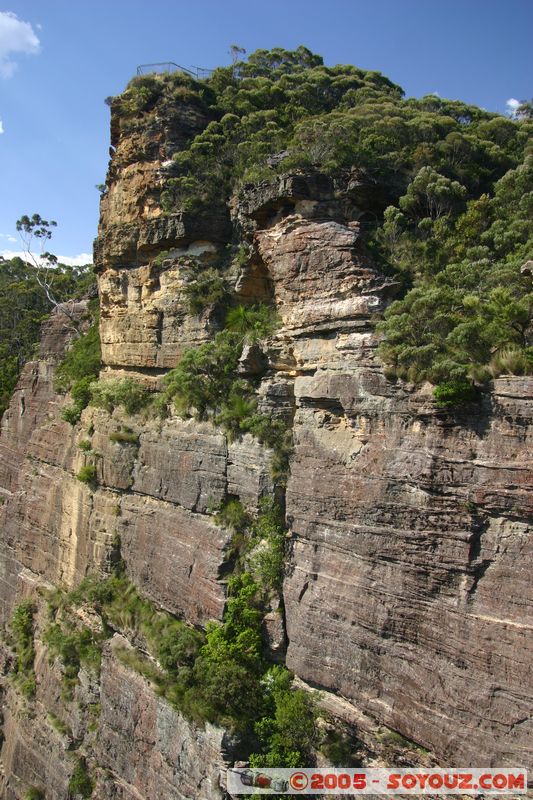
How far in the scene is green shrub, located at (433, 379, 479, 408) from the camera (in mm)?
11216

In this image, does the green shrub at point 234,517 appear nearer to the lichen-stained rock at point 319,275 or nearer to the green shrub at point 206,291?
the lichen-stained rock at point 319,275

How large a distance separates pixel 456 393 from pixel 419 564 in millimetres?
3572

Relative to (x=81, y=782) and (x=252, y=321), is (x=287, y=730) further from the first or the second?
(x=252, y=321)

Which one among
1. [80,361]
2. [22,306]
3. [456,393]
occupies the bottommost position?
[456,393]

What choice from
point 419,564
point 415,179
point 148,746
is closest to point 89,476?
point 148,746

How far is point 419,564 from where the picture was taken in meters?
11.7

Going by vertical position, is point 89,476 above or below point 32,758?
above

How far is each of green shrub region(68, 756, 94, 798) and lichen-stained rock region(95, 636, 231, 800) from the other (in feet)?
2.19

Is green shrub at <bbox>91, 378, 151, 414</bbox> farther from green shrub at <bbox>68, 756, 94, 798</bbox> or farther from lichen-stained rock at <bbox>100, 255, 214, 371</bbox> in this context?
green shrub at <bbox>68, 756, 94, 798</bbox>

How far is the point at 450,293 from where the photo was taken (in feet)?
43.5

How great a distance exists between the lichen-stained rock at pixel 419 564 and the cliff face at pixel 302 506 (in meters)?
0.04

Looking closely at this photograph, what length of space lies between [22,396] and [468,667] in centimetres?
2570

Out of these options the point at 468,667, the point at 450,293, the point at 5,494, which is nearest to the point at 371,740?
the point at 468,667

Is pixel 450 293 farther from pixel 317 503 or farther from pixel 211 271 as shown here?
pixel 211 271
